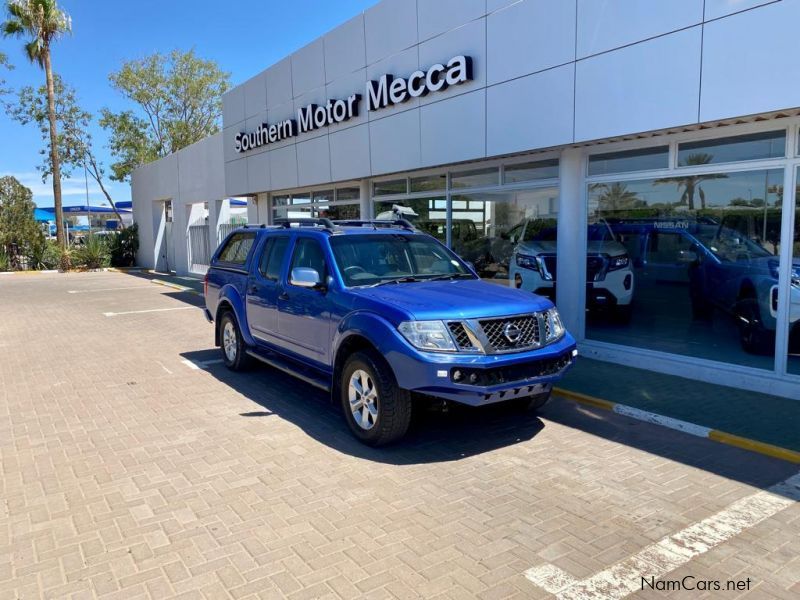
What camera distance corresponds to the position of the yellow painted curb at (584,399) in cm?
617

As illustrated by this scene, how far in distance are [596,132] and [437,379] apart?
14.8 feet

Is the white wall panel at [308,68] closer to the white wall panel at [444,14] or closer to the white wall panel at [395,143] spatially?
the white wall panel at [395,143]

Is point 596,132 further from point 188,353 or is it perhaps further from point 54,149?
point 54,149

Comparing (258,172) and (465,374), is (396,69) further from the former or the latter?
(465,374)

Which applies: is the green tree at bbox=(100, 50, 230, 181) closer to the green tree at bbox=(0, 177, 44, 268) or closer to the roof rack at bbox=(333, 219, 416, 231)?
the green tree at bbox=(0, 177, 44, 268)

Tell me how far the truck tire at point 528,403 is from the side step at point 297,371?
1836 millimetres

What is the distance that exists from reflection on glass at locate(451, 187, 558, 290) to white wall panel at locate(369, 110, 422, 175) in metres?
1.16

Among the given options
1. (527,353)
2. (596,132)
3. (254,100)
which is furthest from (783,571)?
(254,100)

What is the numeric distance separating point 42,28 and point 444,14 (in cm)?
2581

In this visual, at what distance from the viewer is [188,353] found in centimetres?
922

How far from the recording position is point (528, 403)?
575 cm

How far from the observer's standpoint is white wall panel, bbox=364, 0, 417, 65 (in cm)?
1030

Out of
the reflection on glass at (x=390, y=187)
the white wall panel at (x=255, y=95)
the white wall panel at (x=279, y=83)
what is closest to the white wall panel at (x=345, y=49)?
the white wall panel at (x=279, y=83)

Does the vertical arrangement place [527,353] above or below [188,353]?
above
